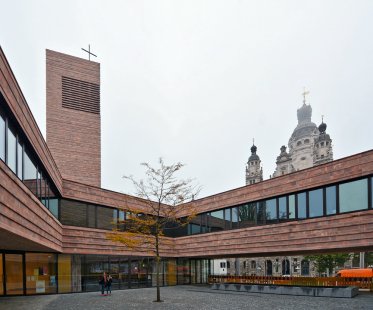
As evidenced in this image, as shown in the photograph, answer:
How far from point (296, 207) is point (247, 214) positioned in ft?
13.8

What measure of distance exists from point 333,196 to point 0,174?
53.0 ft

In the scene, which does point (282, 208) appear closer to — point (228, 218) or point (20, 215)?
point (228, 218)

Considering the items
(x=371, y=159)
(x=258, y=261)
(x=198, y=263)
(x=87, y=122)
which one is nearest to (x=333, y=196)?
(x=371, y=159)

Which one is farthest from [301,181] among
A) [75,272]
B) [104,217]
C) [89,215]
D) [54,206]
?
[75,272]

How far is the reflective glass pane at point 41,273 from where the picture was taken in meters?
20.9

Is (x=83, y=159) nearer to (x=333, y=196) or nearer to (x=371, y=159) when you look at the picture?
(x=333, y=196)

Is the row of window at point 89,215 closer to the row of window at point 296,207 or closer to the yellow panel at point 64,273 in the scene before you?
the yellow panel at point 64,273

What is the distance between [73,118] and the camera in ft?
97.0

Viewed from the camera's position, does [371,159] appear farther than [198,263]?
No

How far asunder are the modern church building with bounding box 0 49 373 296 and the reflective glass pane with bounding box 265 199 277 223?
0.26ft

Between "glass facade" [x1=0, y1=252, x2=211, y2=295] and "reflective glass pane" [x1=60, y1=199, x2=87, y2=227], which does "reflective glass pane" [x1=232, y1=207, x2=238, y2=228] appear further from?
"reflective glass pane" [x1=60, y1=199, x2=87, y2=227]

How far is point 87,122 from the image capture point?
3044 centimetres

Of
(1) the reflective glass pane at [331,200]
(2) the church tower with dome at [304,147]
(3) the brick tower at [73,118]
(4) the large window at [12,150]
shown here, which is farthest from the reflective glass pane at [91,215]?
(2) the church tower with dome at [304,147]

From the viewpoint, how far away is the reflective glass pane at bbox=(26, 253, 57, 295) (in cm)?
2092
